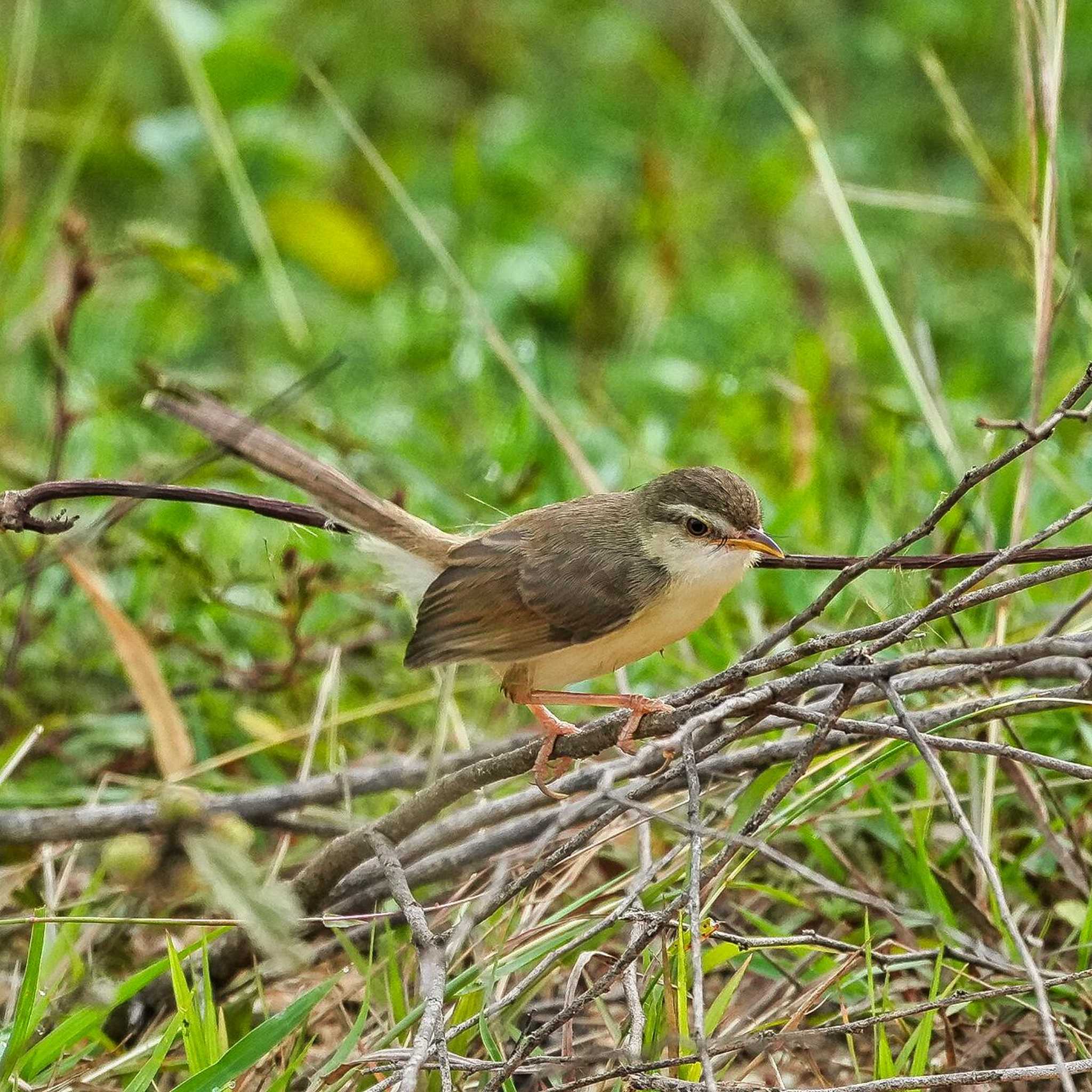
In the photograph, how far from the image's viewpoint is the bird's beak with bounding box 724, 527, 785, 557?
329 centimetres

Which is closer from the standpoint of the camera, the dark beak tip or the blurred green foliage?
the dark beak tip

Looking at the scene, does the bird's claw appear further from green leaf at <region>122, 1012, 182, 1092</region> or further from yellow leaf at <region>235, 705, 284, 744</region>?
yellow leaf at <region>235, 705, 284, 744</region>

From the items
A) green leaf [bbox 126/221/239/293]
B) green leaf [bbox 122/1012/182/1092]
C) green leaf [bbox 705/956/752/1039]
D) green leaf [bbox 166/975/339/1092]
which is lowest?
green leaf [bbox 705/956/752/1039]

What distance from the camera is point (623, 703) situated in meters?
3.30

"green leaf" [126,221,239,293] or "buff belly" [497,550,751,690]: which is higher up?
"green leaf" [126,221,239,293]

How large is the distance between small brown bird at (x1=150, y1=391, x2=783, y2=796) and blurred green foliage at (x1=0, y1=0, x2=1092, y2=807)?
0.77ft

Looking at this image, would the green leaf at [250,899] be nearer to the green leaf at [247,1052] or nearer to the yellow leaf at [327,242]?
the green leaf at [247,1052]

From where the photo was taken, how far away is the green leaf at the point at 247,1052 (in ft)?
8.09

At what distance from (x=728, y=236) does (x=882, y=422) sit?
317 centimetres

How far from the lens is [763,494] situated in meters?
4.95

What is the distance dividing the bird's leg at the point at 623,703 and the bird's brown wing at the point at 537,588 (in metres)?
0.16

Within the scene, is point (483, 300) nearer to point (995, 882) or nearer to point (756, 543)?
point (756, 543)

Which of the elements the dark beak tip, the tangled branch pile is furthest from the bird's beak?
the tangled branch pile

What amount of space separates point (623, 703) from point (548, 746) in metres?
0.42
